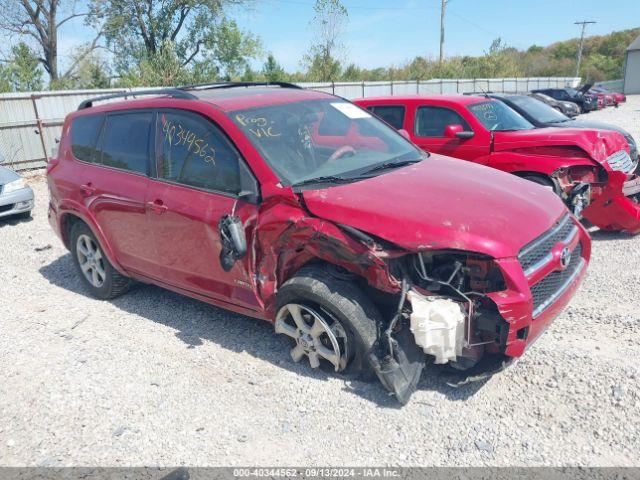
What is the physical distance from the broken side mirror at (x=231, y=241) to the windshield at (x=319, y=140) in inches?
17.9

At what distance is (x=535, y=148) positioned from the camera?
6.71m

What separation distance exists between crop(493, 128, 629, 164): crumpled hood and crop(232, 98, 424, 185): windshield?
262 cm

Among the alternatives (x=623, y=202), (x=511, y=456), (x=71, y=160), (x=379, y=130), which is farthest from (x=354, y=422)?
(x=623, y=202)

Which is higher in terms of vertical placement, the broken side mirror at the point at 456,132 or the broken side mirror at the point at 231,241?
the broken side mirror at the point at 456,132

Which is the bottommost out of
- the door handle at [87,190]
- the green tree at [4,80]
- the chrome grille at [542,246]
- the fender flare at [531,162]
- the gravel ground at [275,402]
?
the gravel ground at [275,402]

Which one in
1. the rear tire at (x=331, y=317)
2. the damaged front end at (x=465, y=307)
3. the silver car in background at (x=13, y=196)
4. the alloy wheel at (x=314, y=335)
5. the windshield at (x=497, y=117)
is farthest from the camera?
the silver car in background at (x=13, y=196)

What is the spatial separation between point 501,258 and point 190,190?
2.34 meters

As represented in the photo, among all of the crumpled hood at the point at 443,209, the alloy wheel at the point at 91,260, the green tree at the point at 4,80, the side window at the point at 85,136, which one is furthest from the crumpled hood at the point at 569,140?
the green tree at the point at 4,80

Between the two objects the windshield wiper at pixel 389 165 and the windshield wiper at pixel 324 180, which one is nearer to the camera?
the windshield wiper at pixel 324 180

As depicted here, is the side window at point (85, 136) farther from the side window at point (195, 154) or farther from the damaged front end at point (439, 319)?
the damaged front end at point (439, 319)

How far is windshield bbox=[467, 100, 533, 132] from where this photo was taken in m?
7.29

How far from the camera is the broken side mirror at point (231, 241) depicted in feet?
12.1

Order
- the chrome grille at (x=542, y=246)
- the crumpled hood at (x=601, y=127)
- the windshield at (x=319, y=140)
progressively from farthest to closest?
1. the crumpled hood at (x=601, y=127)
2. the windshield at (x=319, y=140)
3. the chrome grille at (x=542, y=246)

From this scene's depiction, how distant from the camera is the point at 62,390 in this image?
390 cm
